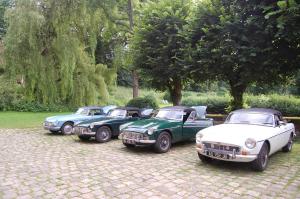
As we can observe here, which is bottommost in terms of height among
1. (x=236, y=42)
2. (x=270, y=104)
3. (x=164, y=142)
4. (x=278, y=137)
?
(x=164, y=142)

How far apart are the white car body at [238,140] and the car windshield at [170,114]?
2370mm

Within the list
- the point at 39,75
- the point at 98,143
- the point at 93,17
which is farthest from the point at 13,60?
the point at 98,143

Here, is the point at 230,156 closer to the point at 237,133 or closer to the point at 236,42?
the point at 237,133

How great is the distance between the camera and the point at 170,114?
34.8ft

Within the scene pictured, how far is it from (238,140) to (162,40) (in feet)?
33.9

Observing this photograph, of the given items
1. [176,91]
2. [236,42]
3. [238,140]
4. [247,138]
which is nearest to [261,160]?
[247,138]

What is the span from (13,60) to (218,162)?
18431 millimetres

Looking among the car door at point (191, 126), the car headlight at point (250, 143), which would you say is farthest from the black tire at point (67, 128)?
the car headlight at point (250, 143)

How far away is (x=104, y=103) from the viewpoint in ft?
80.5

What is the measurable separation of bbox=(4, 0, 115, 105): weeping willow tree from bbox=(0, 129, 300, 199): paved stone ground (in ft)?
40.0

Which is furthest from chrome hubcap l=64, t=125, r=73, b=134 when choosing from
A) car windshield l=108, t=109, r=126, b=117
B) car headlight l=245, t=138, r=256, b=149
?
car headlight l=245, t=138, r=256, b=149

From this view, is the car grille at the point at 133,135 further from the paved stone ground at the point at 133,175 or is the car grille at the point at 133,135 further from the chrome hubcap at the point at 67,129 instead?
the chrome hubcap at the point at 67,129

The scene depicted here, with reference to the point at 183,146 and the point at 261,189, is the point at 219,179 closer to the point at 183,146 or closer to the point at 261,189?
the point at 261,189

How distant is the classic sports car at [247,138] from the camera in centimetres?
688
